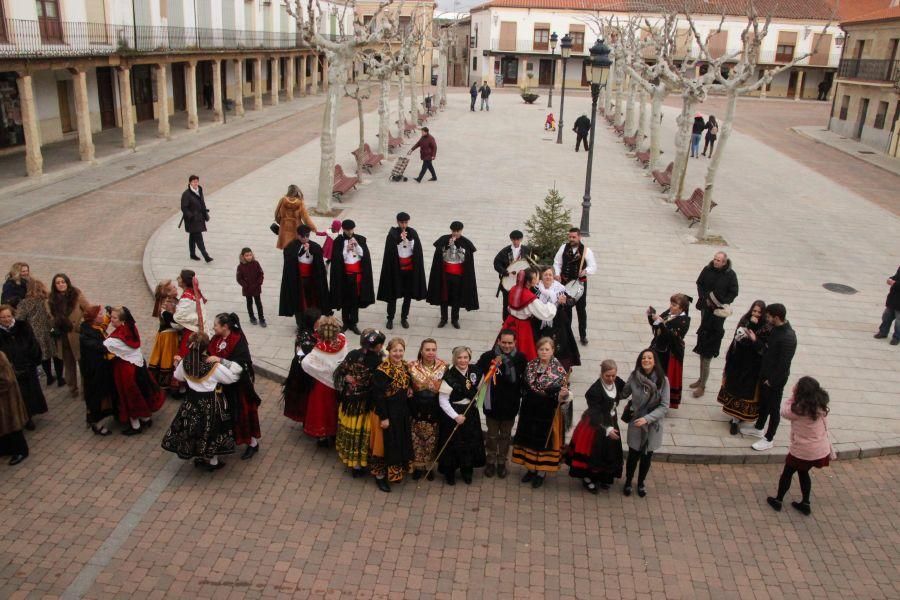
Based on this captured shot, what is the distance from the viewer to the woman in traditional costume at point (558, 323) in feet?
29.9

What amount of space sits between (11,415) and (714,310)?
309 inches

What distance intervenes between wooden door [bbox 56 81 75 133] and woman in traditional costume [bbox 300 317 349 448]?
2396 cm

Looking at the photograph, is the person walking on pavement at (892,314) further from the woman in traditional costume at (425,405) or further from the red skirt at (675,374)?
the woman in traditional costume at (425,405)

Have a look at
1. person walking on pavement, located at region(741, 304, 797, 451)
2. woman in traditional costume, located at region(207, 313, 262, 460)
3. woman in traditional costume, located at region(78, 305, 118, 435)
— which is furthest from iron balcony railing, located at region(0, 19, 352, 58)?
person walking on pavement, located at region(741, 304, 797, 451)

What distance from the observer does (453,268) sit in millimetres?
10938

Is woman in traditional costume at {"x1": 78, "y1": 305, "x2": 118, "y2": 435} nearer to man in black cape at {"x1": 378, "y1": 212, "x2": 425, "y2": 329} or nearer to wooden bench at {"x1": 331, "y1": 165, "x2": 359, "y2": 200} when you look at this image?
man in black cape at {"x1": 378, "y1": 212, "x2": 425, "y2": 329}

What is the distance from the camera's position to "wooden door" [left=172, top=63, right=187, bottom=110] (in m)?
36.6

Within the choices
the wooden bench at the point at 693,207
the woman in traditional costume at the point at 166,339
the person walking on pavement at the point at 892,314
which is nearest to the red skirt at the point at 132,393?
the woman in traditional costume at the point at 166,339

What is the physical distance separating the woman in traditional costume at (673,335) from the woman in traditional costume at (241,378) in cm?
438

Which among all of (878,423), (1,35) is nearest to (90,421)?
(878,423)

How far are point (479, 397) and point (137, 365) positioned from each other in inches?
147

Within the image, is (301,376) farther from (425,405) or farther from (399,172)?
(399,172)

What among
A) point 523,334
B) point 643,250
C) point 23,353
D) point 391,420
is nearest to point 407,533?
point 391,420

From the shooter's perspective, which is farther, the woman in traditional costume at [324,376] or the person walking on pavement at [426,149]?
the person walking on pavement at [426,149]
